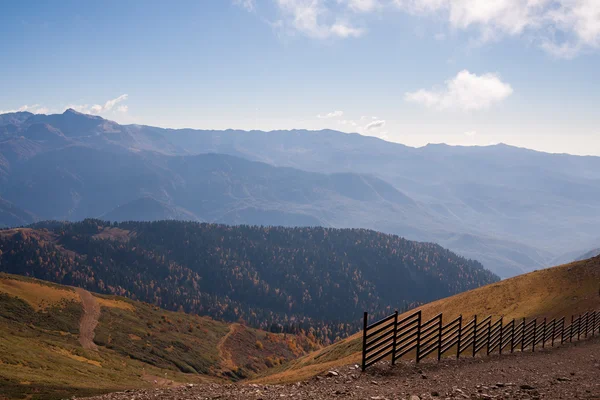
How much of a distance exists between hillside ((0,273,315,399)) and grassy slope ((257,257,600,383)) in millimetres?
19455

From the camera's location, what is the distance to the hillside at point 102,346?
Answer: 3709 centimetres

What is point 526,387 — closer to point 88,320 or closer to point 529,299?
point 529,299

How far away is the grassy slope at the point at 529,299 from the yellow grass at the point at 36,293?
6347cm

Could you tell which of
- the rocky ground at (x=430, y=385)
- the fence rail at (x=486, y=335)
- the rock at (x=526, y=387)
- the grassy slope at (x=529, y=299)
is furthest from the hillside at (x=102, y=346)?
the rock at (x=526, y=387)

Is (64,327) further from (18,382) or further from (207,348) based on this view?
(18,382)

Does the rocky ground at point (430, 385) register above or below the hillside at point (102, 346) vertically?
above

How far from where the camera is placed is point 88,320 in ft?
299

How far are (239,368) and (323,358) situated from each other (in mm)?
45350

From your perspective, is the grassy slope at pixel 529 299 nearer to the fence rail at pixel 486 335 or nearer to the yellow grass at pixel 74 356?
the fence rail at pixel 486 335

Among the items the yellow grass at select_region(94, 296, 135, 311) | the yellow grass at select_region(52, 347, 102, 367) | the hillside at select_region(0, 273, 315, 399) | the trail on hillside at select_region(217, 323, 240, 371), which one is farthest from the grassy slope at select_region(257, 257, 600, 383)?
the yellow grass at select_region(94, 296, 135, 311)

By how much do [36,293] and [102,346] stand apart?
2823cm

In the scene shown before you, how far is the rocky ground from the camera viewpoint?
14.6 m

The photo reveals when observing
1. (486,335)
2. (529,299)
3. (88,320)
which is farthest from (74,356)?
(529,299)

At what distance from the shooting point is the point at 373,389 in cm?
1541
